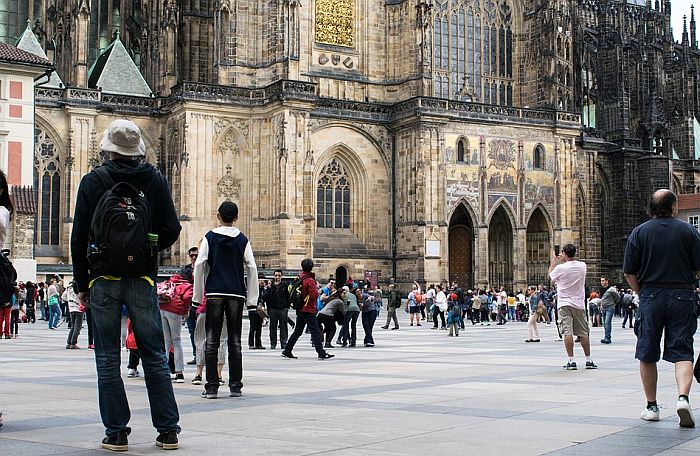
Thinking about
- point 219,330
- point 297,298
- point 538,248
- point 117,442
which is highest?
point 538,248

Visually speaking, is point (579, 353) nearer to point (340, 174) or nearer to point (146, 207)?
point (146, 207)

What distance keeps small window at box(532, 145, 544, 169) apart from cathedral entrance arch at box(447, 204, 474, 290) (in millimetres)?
4876

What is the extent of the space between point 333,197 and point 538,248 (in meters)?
12.0

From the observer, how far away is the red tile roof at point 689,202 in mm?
62750

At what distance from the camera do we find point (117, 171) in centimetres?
707

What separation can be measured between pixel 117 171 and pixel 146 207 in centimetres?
35

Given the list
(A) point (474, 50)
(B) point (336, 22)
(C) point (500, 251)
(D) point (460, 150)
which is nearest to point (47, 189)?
(B) point (336, 22)

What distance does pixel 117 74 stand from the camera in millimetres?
48500

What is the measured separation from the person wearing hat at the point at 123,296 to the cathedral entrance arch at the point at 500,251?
45866 mm

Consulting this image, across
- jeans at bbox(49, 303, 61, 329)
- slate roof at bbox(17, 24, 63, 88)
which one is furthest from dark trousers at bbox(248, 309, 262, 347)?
slate roof at bbox(17, 24, 63, 88)

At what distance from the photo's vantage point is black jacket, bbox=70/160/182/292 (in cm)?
696

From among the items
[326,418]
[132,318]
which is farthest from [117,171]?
[326,418]

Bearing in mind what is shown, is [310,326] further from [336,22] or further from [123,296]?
[336,22]

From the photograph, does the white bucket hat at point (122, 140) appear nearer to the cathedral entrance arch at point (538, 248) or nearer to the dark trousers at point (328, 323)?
the dark trousers at point (328, 323)
